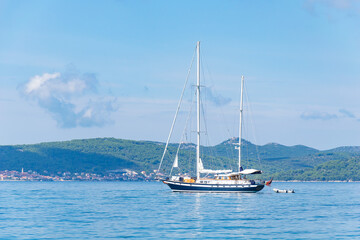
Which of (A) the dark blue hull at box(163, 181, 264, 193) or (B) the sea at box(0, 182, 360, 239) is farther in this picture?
(A) the dark blue hull at box(163, 181, 264, 193)

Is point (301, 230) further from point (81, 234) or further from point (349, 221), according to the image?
point (81, 234)

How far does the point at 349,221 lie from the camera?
2330 inches

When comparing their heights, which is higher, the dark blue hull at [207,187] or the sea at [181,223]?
the dark blue hull at [207,187]

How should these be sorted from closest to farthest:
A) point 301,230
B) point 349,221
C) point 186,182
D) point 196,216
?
point 301,230 → point 349,221 → point 196,216 → point 186,182

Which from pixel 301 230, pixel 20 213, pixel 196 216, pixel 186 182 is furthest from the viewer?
pixel 186 182

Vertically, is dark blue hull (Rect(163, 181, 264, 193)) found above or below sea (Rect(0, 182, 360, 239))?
above

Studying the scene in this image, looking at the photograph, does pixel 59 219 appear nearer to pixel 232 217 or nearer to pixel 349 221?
pixel 232 217

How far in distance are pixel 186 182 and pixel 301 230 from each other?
55048mm

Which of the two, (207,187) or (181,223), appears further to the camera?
(207,187)

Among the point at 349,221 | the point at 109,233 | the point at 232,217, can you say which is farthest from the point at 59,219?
the point at 349,221

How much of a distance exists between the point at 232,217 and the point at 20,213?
24.9 meters

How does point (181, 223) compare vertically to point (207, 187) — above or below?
below

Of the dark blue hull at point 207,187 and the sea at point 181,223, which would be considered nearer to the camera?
the sea at point 181,223

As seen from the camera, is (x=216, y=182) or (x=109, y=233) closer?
(x=109, y=233)
